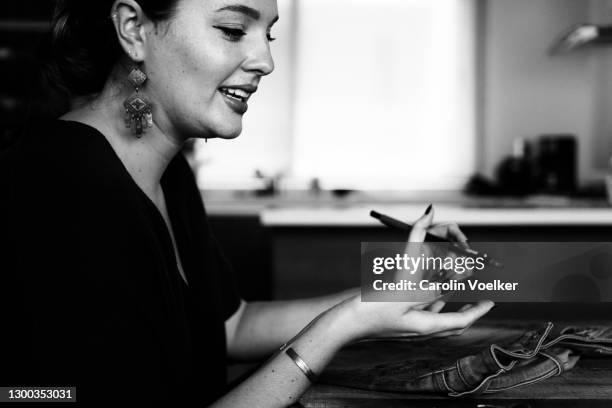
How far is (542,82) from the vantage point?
10.8ft

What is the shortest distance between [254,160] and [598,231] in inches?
68.0

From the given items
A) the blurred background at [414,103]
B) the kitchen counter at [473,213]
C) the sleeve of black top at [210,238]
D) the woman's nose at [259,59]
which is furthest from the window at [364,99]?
the woman's nose at [259,59]

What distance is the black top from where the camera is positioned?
2.30 ft

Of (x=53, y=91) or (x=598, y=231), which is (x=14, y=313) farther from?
(x=598, y=231)

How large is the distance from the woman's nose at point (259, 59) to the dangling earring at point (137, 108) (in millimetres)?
156

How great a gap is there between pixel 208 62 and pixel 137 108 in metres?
0.13

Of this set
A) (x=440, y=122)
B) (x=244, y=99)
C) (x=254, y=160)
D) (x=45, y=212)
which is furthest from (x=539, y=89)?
(x=45, y=212)

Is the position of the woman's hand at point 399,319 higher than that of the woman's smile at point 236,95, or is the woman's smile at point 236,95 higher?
the woman's smile at point 236,95

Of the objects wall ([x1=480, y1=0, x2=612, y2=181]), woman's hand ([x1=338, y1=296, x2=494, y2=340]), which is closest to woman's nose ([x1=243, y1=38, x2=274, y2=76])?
woman's hand ([x1=338, y1=296, x2=494, y2=340])

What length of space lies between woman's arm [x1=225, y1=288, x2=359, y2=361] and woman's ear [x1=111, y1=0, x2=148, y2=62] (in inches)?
19.4

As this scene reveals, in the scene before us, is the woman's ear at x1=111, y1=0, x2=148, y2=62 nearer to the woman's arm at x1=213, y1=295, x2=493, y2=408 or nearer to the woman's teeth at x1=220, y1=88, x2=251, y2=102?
the woman's teeth at x1=220, y1=88, x2=251, y2=102

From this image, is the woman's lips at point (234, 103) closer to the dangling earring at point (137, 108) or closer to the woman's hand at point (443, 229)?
the dangling earring at point (137, 108)

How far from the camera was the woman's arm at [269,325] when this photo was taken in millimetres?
1089

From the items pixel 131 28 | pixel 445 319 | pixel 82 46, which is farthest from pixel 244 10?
pixel 445 319
